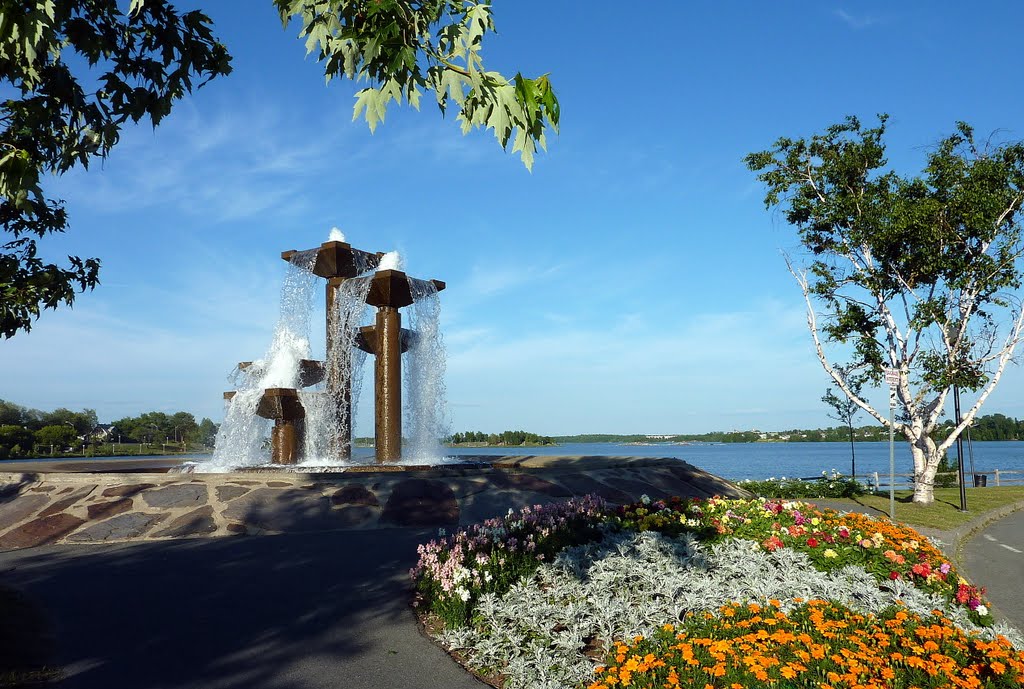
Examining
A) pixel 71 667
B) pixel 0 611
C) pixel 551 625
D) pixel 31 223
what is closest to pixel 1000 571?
pixel 551 625

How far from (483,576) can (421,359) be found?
11536mm

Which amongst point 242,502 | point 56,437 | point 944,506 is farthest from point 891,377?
point 56,437

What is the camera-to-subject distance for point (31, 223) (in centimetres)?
936

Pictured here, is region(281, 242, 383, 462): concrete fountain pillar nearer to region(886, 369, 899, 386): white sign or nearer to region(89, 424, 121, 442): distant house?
region(886, 369, 899, 386): white sign

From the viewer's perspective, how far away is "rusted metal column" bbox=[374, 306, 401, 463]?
15.2 metres

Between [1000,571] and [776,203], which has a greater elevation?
[776,203]

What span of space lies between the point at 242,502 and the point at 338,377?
22.6 ft

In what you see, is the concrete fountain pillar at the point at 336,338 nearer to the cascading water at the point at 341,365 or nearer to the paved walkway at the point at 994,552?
the cascading water at the point at 341,365

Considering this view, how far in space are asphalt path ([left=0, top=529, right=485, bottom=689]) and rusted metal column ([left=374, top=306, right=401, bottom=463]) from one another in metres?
6.12

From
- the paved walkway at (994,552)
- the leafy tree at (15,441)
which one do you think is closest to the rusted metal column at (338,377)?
the paved walkway at (994,552)

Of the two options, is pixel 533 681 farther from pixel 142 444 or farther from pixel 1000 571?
pixel 142 444

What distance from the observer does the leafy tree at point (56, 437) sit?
147 ft

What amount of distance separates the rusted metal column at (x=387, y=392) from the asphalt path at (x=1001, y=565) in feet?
35.8

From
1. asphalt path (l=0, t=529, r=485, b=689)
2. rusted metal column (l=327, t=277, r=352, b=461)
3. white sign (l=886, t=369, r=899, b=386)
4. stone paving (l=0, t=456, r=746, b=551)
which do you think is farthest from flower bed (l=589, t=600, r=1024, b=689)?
rusted metal column (l=327, t=277, r=352, b=461)
